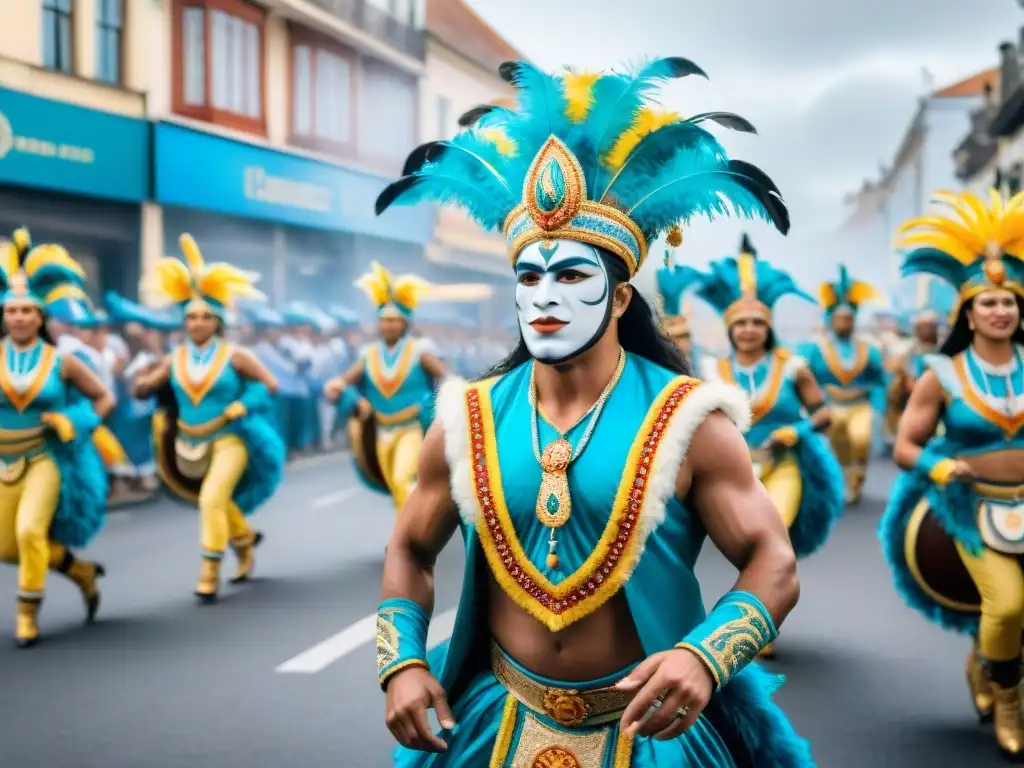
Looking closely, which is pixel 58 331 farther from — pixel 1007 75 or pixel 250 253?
pixel 1007 75

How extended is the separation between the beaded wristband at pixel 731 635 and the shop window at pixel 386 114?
92.8ft

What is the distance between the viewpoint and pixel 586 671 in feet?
10.1

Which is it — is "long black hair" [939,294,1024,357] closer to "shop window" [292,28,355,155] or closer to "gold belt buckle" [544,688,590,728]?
"gold belt buckle" [544,688,590,728]

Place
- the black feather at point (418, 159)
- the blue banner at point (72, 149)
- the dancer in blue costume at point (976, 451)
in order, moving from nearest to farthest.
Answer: the black feather at point (418, 159)
the dancer in blue costume at point (976, 451)
the blue banner at point (72, 149)

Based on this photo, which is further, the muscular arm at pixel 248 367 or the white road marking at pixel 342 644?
the muscular arm at pixel 248 367

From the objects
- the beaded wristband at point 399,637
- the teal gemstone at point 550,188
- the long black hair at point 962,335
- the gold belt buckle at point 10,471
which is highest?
the teal gemstone at point 550,188

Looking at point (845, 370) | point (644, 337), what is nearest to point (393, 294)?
point (845, 370)

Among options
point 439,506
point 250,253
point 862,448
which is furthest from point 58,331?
point 250,253

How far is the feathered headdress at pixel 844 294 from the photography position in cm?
1388

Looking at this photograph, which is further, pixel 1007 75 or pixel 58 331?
pixel 1007 75

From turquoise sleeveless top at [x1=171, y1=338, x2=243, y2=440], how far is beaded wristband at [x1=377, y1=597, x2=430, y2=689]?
6563 millimetres

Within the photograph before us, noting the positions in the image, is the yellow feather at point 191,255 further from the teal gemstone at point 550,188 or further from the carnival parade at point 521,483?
the teal gemstone at point 550,188

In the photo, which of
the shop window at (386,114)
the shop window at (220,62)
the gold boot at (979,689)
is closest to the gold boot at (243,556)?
the gold boot at (979,689)

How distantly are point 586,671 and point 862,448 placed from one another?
12.6 meters
